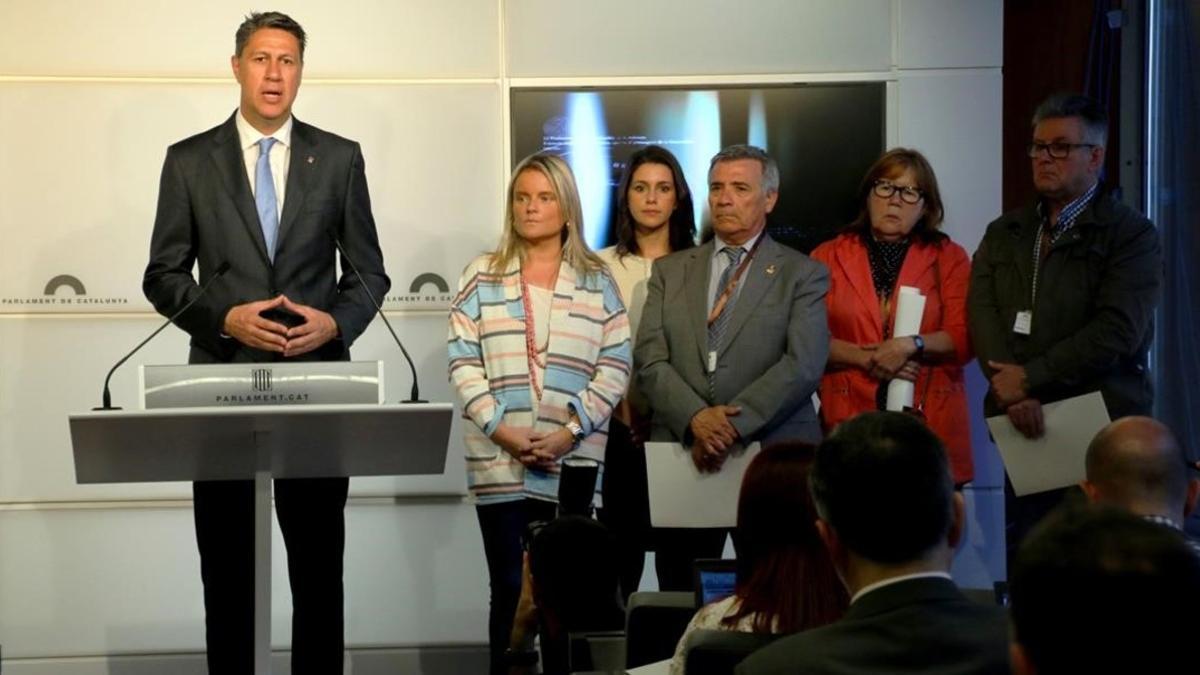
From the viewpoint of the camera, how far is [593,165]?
584cm

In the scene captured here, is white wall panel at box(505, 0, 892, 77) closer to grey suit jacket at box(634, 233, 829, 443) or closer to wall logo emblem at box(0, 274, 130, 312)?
grey suit jacket at box(634, 233, 829, 443)

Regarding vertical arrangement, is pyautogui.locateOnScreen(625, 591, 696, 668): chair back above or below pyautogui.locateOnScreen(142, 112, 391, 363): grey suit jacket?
below

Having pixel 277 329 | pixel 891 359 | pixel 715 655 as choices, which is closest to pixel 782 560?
pixel 715 655


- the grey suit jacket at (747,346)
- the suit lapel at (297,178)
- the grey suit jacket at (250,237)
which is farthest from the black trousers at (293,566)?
the grey suit jacket at (747,346)

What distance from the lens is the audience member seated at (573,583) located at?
3182 millimetres

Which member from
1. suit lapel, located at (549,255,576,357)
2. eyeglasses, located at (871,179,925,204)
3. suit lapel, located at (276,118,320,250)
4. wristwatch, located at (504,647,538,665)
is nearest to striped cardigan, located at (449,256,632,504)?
suit lapel, located at (549,255,576,357)

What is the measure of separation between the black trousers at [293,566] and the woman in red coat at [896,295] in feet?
5.51

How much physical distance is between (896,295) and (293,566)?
205cm

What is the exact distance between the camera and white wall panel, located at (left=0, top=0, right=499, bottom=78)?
5684 mm

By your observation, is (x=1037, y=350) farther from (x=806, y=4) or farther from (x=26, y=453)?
(x=26, y=453)

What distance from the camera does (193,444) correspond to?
3.38 metres

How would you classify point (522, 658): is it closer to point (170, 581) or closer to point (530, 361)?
point (530, 361)

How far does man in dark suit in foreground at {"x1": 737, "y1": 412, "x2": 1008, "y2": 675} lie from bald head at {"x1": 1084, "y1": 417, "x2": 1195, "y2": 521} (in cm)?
130

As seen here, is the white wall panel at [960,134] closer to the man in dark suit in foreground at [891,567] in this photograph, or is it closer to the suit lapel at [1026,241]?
the suit lapel at [1026,241]
